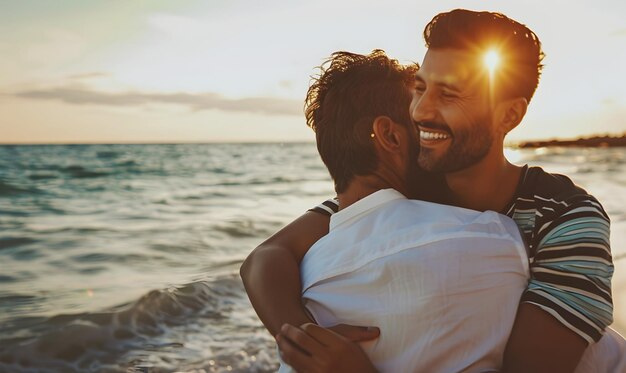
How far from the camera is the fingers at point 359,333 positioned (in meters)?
2.04

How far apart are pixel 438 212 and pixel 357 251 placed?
27 cm

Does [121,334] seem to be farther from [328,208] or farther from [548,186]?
[548,186]

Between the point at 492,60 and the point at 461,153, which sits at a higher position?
the point at 492,60

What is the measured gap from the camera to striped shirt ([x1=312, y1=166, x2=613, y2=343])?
7.03 feet

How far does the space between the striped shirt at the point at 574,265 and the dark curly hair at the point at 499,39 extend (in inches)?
25.7

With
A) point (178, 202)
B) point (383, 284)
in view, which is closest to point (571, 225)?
point (383, 284)

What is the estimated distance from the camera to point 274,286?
2.50 metres

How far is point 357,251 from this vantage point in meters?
2.07

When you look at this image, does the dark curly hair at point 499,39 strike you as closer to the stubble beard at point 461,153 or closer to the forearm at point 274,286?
the stubble beard at point 461,153

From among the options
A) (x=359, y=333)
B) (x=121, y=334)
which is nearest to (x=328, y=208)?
(x=359, y=333)

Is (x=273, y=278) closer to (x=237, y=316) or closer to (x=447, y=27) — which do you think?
(x=447, y=27)

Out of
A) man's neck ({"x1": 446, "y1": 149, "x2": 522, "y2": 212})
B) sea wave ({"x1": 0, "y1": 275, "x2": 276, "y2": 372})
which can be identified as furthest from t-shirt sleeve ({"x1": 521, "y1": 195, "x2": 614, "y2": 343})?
sea wave ({"x1": 0, "y1": 275, "x2": 276, "y2": 372})

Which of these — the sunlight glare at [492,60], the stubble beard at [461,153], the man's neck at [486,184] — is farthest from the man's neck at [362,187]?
the sunlight glare at [492,60]

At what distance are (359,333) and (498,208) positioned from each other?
105 centimetres
